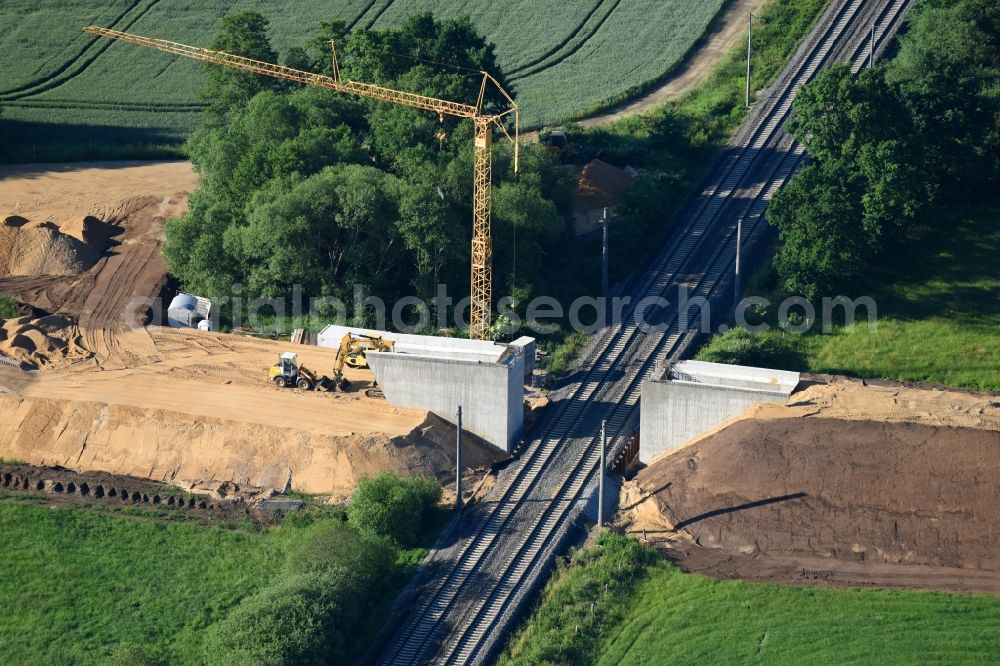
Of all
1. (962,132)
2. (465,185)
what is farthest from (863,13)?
(465,185)

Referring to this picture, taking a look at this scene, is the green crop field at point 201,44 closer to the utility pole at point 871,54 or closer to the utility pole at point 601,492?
the utility pole at point 871,54

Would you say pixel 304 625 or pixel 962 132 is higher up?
pixel 962 132

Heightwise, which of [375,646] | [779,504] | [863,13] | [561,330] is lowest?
[375,646]

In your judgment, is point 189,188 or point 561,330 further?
point 189,188

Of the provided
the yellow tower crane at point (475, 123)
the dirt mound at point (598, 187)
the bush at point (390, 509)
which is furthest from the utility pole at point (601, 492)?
the dirt mound at point (598, 187)

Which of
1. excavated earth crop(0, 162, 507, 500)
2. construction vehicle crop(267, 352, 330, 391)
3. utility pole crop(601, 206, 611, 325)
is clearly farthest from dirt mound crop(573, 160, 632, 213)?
Result: construction vehicle crop(267, 352, 330, 391)

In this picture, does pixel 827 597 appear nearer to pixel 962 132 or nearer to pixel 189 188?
pixel 962 132

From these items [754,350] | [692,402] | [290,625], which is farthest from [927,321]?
[290,625]
